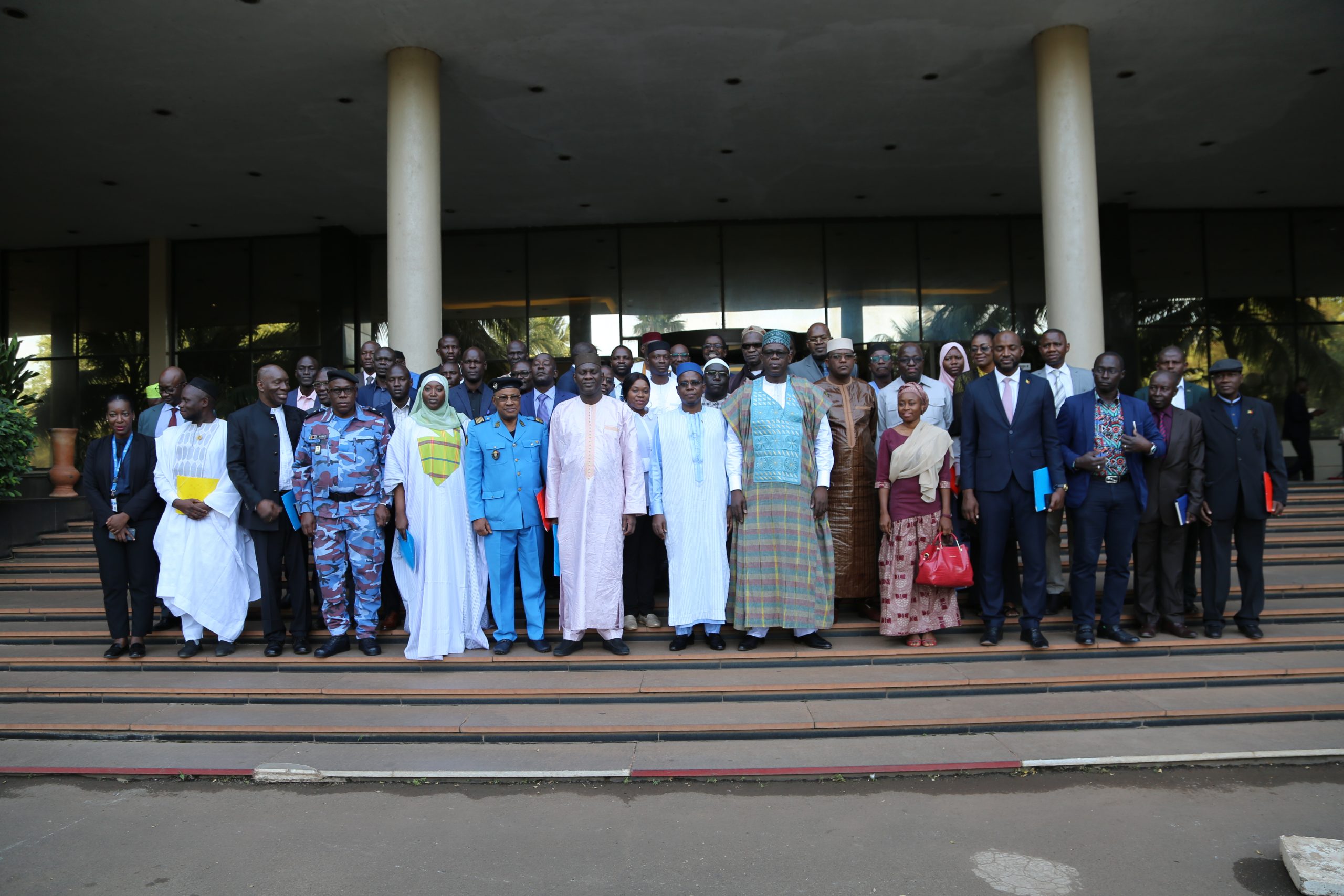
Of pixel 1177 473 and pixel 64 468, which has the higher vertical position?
pixel 64 468

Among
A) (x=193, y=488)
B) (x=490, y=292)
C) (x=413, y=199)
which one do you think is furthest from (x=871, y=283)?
(x=193, y=488)

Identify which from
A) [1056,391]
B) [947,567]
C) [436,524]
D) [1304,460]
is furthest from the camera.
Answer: [1304,460]

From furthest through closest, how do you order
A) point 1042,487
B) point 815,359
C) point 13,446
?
point 13,446, point 815,359, point 1042,487

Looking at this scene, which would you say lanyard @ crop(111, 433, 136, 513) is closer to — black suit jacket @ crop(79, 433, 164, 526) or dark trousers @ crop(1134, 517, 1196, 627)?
black suit jacket @ crop(79, 433, 164, 526)

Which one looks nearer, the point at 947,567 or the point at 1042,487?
the point at 947,567

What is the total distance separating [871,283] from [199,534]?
11.8 metres

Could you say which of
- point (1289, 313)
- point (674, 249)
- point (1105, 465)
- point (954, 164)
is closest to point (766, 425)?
point (1105, 465)

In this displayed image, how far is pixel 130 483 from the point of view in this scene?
6039mm

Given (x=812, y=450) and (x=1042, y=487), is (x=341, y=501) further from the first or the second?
(x=1042, y=487)

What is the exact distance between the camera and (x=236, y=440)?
595 cm

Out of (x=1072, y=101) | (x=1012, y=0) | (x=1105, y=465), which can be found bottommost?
(x=1105, y=465)

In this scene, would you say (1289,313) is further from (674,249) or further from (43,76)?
(43,76)

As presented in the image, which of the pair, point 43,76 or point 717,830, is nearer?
point 717,830

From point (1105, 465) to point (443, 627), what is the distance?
4286 mm
